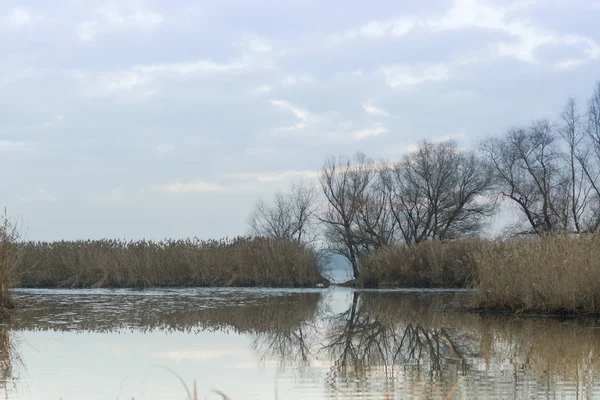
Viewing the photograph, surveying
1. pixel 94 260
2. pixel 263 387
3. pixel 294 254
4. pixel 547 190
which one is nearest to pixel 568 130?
pixel 547 190

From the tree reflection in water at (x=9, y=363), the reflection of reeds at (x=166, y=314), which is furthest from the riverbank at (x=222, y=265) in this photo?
the tree reflection in water at (x=9, y=363)

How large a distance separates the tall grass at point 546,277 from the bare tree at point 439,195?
3118 cm

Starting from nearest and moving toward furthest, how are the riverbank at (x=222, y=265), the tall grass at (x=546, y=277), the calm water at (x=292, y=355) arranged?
the calm water at (x=292, y=355) → the tall grass at (x=546, y=277) → the riverbank at (x=222, y=265)

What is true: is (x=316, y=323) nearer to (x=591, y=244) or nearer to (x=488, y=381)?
(x=591, y=244)

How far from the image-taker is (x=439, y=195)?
45.2 meters

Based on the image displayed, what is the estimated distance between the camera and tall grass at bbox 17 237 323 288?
25391 mm

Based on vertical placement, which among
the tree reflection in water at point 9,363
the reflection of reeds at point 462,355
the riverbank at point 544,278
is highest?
the riverbank at point 544,278

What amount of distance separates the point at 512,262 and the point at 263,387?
26.3 ft

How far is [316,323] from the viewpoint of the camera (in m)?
12.1

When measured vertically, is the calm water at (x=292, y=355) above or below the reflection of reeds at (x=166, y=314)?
below

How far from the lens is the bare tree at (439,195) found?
45.1 metres

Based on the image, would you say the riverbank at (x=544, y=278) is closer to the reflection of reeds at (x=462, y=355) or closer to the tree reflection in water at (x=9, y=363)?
the reflection of reeds at (x=462, y=355)

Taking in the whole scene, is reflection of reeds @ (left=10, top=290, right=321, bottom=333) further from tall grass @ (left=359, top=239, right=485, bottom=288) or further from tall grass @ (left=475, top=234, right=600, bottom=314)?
tall grass @ (left=359, top=239, right=485, bottom=288)

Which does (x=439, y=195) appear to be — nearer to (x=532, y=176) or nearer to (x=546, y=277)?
(x=532, y=176)
